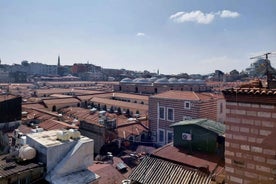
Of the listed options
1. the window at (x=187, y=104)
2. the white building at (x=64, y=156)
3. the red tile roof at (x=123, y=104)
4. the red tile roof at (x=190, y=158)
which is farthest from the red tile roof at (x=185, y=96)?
the white building at (x=64, y=156)

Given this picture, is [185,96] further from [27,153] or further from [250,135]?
[250,135]

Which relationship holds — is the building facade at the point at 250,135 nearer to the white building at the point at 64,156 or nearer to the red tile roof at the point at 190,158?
the red tile roof at the point at 190,158

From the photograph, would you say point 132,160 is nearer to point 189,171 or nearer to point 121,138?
point 121,138

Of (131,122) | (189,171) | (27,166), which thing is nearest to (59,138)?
(27,166)

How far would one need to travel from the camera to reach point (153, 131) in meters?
30.7

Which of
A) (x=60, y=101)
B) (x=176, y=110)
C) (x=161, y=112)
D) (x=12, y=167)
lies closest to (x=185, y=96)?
(x=176, y=110)

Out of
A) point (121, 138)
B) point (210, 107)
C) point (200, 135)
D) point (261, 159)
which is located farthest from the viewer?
point (210, 107)

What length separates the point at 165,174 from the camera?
13023 mm

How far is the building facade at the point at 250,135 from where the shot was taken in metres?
5.35

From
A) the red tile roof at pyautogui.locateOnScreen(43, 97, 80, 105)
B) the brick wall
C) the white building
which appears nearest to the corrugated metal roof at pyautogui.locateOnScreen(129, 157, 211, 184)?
the white building

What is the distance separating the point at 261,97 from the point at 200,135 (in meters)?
10.9

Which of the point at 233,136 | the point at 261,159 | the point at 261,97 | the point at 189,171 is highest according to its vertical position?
the point at 261,97

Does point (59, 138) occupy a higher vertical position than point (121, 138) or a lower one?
higher

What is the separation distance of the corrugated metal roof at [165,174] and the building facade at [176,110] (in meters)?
14.3
